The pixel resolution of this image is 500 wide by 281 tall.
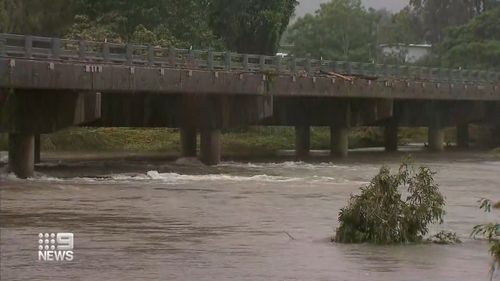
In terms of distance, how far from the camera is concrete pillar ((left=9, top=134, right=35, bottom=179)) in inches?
1478

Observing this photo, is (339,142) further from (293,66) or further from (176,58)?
(176,58)

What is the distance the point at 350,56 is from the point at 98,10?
43504 millimetres

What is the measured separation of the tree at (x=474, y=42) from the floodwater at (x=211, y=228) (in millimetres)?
47755

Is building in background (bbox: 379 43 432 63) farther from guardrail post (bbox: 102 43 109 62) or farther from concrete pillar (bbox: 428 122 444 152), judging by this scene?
guardrail post (bbox: 102 43 109 62)

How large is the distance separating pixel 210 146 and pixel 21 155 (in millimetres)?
12362

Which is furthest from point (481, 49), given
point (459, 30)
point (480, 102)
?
point (480, 102)

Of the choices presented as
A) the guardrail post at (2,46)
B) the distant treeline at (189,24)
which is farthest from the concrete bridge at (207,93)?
the distant treeline at (189,24)

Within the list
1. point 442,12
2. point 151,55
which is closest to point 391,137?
point 151,55

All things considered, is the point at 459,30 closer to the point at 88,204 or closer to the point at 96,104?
the point at 96,104

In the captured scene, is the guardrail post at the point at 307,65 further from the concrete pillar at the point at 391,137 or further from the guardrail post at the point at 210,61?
the concrete pillar at the point at 391,137

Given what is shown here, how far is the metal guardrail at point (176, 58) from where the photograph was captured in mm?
35844

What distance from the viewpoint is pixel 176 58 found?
140 feet

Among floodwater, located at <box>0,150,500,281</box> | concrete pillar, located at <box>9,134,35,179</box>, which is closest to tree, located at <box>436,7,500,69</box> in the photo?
floodwater, located at <box>0,150,500,281</box>

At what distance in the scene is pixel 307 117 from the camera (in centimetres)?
5756
